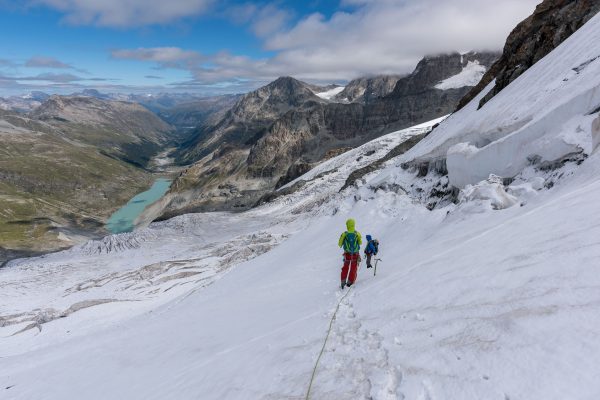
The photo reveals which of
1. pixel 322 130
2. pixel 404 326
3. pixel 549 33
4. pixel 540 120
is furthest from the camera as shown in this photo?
pixel 322 130

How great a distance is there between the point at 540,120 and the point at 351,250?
10679mm

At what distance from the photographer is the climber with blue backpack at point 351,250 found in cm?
1297

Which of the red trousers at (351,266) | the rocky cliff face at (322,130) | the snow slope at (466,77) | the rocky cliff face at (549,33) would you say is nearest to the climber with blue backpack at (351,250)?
the red trousers at (351,266)

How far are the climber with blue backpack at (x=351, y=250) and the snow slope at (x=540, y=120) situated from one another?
28.4 feet

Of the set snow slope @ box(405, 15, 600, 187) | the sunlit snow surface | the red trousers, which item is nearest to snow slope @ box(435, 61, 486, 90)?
snow slope @ box(405, 15, 600, 187)

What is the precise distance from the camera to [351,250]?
13094 millimetres

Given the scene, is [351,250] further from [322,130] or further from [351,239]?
[322,130]

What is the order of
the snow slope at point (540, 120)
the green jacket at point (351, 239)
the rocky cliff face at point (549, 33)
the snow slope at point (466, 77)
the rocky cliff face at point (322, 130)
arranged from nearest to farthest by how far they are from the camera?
the green jacket at point (351, 239) < the snow slope at point (540, 120) < the rocky cliff face at point (549, 33) < the rocky cliff face at point (322, 130) < the snow slope at point (466, 77)

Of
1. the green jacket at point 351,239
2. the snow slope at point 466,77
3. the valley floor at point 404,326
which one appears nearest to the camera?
the valley floor at point 404,326

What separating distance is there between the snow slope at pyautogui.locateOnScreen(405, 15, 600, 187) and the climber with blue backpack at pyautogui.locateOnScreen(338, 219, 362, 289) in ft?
28.4

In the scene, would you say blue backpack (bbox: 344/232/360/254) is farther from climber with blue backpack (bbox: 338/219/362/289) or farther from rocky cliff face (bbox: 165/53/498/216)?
rocky cliff face (bbox: 165/53/498/216)

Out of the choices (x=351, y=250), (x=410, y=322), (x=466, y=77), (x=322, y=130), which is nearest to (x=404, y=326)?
(x=410, y=322)

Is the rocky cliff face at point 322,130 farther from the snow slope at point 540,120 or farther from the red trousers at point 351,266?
the red trousers at point 351,266

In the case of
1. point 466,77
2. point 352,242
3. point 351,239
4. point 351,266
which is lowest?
point 351,266
